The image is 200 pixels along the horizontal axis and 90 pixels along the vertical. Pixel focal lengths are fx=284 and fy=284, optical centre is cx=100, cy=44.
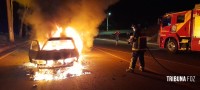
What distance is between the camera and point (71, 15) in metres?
21.2

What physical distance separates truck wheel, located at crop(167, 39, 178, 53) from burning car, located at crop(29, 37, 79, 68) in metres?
8.18

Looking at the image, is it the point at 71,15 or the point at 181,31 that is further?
the point at 71,15

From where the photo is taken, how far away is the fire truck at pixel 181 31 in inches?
642

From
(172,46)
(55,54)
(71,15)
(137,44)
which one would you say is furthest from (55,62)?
(71,15)

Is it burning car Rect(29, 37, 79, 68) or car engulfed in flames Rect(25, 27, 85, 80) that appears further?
burning car Rect(29, 37, 79, 68)

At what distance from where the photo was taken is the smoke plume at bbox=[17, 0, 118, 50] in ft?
67.6

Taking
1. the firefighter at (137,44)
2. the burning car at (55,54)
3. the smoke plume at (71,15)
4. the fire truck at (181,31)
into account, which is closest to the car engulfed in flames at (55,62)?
the burning car at (55,54)

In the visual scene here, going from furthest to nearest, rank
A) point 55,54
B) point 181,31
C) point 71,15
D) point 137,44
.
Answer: point 71,15, point 181,31, point 55,54, point 137,44

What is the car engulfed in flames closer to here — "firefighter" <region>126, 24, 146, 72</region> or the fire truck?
"firefighter" <region>126, 24, 146, 72</region>

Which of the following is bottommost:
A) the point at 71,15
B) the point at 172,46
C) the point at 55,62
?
the point at 55,62

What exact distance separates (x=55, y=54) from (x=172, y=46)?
943cm

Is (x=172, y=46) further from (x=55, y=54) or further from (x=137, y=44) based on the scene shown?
(x=55, y=54)

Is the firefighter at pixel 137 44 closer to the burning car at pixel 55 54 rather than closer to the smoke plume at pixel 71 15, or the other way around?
the burning car at pixel 55 54

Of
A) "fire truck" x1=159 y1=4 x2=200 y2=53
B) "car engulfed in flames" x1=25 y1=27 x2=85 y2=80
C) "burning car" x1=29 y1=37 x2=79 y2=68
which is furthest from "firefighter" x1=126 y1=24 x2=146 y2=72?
"fire truck" x1=159 y1=4 x2=200 y2=53
